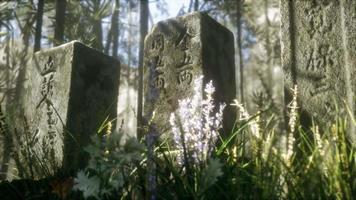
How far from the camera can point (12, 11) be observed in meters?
9.65

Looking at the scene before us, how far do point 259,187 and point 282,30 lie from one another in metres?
1.81

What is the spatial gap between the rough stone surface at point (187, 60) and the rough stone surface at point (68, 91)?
0.69 m

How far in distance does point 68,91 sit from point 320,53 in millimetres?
2810

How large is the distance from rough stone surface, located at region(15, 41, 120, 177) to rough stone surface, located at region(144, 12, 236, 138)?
69 cm

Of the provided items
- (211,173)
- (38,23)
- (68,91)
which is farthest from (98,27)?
(211,173)

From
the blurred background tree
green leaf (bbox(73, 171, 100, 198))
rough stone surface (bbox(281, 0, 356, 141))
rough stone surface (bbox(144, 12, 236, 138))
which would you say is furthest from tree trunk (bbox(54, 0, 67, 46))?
green leaf (bbox(73, 171, 100, 198))

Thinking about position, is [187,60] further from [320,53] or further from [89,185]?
[89,185]

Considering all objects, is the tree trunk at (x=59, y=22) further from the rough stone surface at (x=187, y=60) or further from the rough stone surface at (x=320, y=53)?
the rough stone surface at (x=320, y=53)

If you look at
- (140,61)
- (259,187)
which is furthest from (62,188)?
(140,61)

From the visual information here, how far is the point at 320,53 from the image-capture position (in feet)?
8.86

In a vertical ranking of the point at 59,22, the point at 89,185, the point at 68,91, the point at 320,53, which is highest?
the point at 59,22

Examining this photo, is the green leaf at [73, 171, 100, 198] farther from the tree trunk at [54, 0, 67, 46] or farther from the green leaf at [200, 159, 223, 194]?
the tree trunk at [54, 0, 67, 46]

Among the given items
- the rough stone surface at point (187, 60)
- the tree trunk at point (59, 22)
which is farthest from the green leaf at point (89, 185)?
the tree trunk at point (59, 22)

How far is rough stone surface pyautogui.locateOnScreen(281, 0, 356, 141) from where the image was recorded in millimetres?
2562
